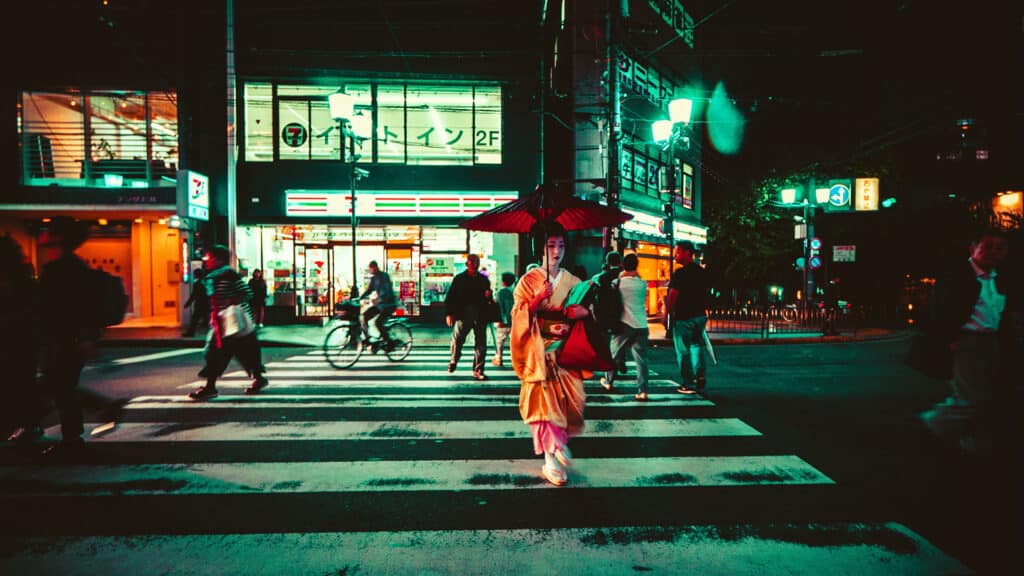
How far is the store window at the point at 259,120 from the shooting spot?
19.5m

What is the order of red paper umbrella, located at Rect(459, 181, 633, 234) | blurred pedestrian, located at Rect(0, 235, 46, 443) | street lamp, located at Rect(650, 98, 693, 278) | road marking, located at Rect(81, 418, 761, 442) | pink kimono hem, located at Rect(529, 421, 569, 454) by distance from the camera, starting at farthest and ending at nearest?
street lamp, located at Rect(650, 98, 693, 278) < red paper umbrella, located at Rect(459, 181, 633, 234) < road marking, located at Rect(81, 418, 761, 442) < pink kimono hem, located at Rect(529, 421, 569, 454) < blurred pedestrian, located at Rect(0, 235, 46, 443)

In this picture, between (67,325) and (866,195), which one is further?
(866,195)

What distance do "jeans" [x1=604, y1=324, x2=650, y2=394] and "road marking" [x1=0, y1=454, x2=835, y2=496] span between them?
8.77ft

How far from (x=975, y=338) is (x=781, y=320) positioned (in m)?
16.8

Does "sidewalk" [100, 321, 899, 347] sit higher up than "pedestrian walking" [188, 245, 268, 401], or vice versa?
"pedestrian walking" [188, 245, 268, 401]

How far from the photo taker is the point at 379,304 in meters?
10.6

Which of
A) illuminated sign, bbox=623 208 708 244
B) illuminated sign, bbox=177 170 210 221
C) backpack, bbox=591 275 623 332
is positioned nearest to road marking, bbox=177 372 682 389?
backpack, bbox=591 275 623 332

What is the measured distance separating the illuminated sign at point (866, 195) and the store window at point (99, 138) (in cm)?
2643

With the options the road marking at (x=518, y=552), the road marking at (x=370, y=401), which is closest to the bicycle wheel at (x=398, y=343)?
the road marking at (x=370, y=401)

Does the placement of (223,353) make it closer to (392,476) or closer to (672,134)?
(392,476)

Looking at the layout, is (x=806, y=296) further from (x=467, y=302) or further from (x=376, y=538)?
(x=376, y=538)

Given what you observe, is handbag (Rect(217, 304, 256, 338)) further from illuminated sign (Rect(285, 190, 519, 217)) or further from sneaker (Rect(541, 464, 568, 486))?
illuminated sign (Rect(285, 190, 519, 217))

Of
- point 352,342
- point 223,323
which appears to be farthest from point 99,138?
point 223,323

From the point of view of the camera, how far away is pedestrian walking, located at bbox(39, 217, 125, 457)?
502 centimetres
